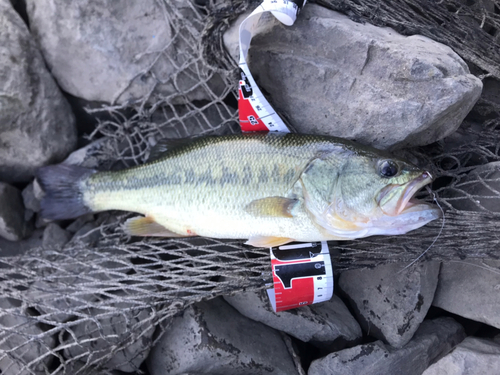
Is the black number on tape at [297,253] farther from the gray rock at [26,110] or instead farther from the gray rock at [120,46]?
the gray rock at [26,110]

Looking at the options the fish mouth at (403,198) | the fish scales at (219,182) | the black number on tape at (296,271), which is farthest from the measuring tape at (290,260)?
the fish mouth at (403,198)

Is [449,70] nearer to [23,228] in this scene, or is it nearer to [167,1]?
[167,1]

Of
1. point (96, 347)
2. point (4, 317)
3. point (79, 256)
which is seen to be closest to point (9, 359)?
point (4, 317)

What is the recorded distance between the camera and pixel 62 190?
3.02m

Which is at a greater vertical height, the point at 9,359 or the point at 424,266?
the point at 424,266

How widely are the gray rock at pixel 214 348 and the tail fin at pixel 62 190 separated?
127 cm

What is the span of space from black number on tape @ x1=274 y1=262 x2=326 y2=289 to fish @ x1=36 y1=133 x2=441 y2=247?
Result: 0.60ft

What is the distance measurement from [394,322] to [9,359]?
9.60 feet

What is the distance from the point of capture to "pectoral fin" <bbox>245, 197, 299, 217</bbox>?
2.37m

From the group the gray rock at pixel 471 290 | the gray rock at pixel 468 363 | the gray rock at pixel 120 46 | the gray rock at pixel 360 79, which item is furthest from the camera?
the gray rock at pixel 120 46

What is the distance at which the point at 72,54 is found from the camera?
3.12 meters

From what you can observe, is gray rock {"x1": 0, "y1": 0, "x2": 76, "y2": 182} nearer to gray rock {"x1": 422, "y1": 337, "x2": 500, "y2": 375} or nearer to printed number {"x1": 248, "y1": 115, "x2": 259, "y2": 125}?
printed number {"x1": 248, "y1": 115, "x2": 259, "y2": 125}

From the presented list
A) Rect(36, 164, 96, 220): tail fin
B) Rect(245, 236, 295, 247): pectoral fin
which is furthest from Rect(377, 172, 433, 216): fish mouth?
Rect(36, 164, 96, 220): tail fin

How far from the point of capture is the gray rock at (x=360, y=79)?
92.0 inches
